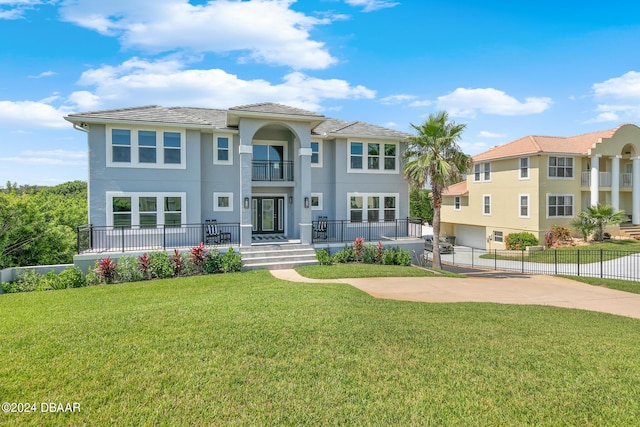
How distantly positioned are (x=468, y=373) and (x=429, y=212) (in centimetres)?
3843

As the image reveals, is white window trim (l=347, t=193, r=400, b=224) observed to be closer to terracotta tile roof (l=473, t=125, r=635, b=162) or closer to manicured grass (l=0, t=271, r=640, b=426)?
manicured grass (l=0, t=271, r=640, b=426)

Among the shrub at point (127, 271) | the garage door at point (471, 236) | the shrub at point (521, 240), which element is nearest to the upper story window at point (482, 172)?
the garage door at point (471, 236)

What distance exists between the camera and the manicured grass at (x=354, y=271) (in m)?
13.1

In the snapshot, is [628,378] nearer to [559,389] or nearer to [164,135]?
[559,389]

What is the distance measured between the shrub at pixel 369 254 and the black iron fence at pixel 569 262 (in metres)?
4.82

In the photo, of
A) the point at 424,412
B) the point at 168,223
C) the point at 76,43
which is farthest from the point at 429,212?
the point at 424,412

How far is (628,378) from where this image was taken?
4895 mm

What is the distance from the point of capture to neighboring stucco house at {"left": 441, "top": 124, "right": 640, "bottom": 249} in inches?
1035

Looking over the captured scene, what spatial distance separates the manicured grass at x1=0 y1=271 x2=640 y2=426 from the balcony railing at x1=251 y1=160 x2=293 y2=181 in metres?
10.6

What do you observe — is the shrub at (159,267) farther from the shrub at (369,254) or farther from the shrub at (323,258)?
the shrub at (369,254)

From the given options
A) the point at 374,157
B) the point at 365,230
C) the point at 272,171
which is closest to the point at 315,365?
the point at 365,230

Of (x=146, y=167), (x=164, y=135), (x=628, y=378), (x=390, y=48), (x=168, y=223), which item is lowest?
(x=628, y=378)

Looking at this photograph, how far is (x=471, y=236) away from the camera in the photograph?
1345 inches

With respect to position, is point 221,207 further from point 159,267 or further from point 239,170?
point 159,267
